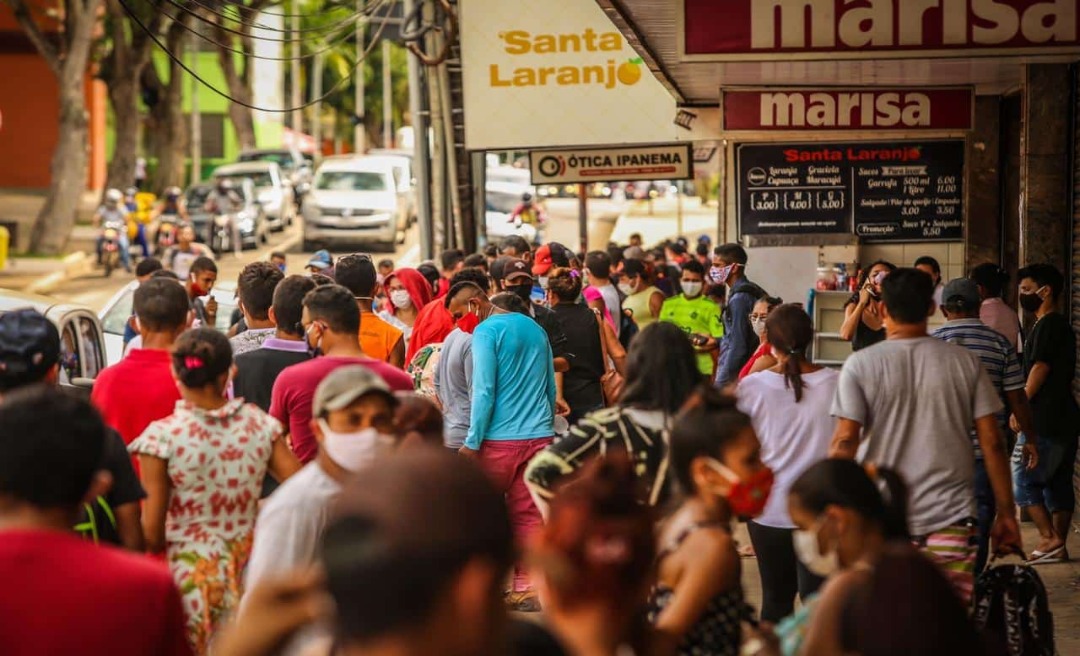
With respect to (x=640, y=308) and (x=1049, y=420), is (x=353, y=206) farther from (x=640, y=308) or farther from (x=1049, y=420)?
(x=1049, y=420)

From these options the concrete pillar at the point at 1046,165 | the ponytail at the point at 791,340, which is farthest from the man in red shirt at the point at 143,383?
the concrete pillar at the point at 1046,165

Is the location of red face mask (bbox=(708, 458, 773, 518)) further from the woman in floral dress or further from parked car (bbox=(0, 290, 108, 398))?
parked car (bbox=(0, 290, 108, 398))

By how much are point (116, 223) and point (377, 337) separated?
25.4 metres

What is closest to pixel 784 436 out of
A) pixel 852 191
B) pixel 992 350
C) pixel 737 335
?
pixel 992 350

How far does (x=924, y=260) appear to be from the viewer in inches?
499

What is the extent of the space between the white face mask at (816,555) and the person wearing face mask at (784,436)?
2344mm

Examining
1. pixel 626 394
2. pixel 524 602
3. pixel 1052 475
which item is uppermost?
pixel 626 394

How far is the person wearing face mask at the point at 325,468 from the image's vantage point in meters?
4.55

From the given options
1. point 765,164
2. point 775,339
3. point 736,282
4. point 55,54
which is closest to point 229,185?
point 55,54

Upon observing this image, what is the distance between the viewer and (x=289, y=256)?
1489 inches

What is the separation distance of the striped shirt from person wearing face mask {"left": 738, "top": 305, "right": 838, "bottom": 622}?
2020 millimetres

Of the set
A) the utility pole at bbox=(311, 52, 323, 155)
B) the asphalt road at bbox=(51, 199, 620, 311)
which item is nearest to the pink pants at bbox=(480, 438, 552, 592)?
the asphalt road at bbox=(51, 199, 620, 311)

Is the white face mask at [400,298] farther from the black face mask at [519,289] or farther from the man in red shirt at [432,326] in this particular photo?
the black face mask at [519,289]

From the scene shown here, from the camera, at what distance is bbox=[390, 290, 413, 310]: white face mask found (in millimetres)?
11156
